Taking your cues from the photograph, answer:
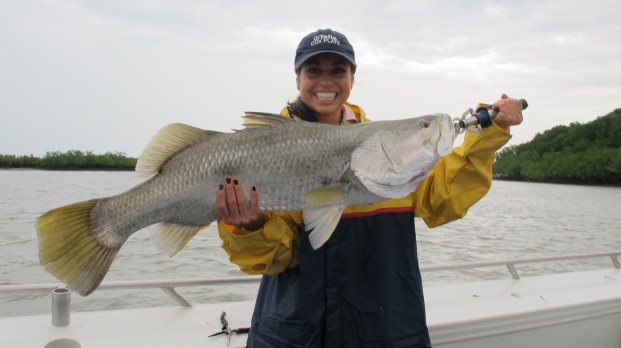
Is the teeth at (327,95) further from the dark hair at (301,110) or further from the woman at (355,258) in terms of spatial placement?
the woman at (355,258)

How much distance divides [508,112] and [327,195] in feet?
2.93

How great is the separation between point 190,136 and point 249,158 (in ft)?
1.15

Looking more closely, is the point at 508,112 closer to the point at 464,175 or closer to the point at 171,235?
the point at 464,175

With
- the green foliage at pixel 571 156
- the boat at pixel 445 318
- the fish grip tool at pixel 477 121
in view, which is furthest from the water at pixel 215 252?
the green foliage at pixel 571 156

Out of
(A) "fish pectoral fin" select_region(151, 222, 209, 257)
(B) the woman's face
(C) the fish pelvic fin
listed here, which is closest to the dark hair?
(B) the woman's face

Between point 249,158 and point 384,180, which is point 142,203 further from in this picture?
point 384,180

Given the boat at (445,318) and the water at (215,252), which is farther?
the water at (215,252)

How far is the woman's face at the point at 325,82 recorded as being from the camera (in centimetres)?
256

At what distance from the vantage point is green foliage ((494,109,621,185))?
213 ft

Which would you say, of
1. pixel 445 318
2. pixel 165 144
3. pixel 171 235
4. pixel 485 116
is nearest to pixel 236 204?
pixel 171 235

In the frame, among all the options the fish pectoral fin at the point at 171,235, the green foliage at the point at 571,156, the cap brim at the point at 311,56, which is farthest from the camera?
the green foliage at the point at 571,156

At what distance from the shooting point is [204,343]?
2.85 metres

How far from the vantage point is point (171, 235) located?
2.27m

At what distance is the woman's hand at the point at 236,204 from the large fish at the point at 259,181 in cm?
4
